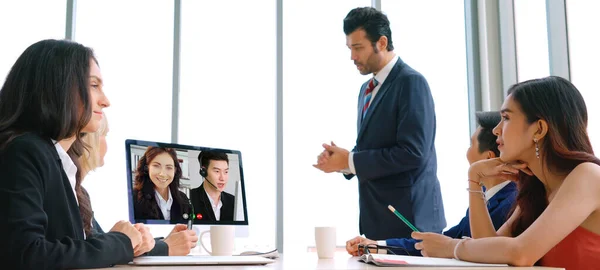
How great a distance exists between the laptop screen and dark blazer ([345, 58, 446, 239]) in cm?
62

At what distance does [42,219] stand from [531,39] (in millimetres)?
3409

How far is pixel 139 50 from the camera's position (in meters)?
4.28

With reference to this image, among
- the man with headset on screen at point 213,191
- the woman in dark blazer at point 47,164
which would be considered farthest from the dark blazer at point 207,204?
the woman in dark blazer at point 47,164

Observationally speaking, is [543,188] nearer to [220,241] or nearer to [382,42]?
[220,241]

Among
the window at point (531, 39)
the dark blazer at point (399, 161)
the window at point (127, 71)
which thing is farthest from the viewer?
the window at point (127, 71)

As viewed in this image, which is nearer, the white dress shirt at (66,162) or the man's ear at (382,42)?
the white dress shirt at (66,162)

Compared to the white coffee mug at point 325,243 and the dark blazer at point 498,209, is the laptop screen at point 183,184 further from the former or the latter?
the dark blazer at point 498,209

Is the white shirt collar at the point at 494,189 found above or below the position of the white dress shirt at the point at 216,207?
above

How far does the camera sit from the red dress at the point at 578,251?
160 centimetres

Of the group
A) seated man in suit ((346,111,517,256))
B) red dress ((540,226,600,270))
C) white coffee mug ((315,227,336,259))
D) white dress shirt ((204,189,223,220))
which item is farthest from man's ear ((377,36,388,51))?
red dress ((540,226,600,270))

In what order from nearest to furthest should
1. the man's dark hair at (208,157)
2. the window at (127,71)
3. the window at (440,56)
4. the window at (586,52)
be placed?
the man's dark hair at (208,157), the window at (586,52), the window at (127,71), the window at (440,56)

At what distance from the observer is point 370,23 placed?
9.62 ft

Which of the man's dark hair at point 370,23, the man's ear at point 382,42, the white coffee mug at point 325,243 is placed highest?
the man's dark hair at point 370,23

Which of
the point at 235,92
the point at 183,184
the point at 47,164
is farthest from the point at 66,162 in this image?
the point at 235,92
